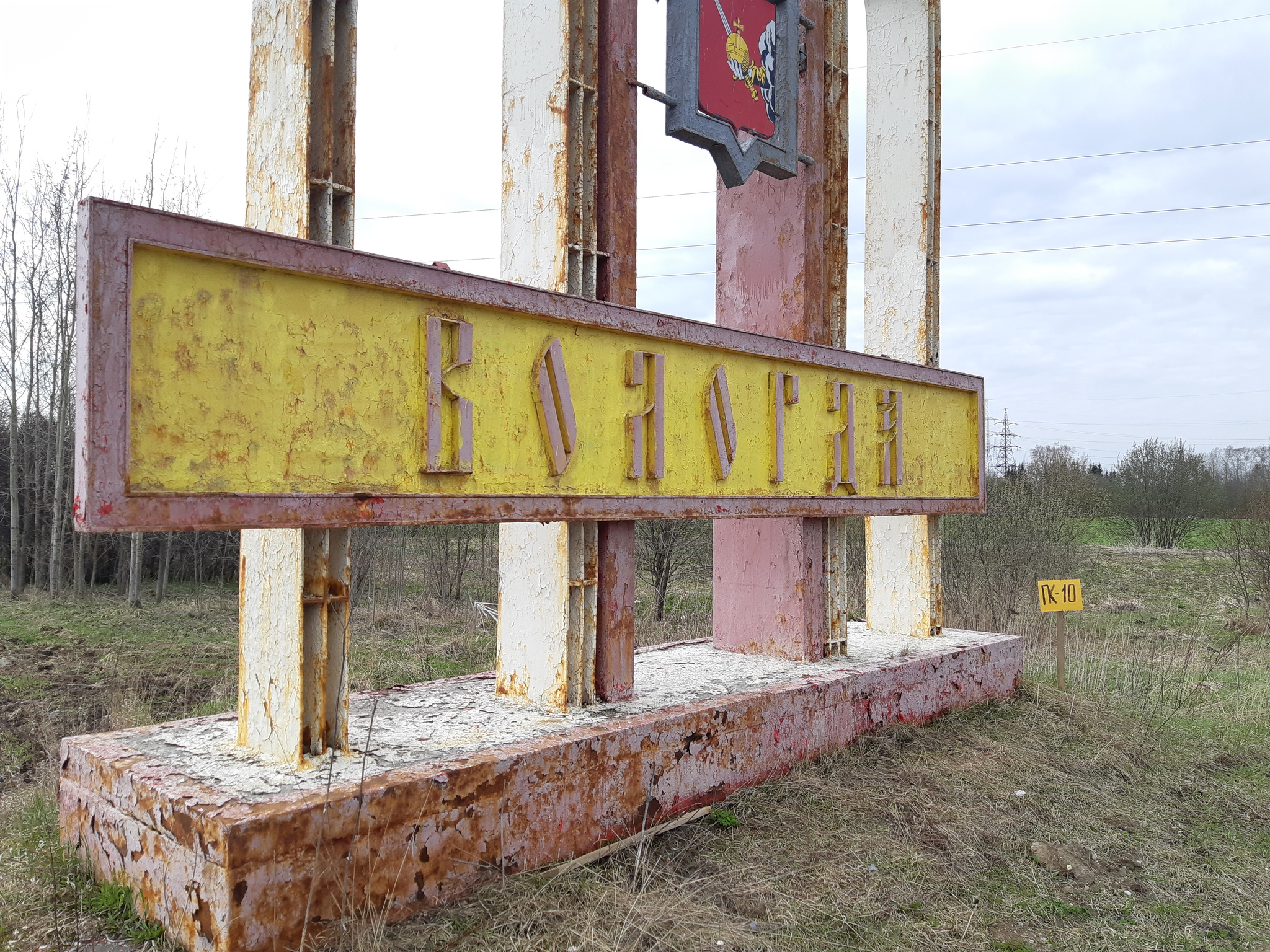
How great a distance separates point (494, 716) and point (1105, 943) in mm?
A: 2546

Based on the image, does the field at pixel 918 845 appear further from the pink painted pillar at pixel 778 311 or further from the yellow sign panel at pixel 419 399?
the yellow sign panel at pixel 419 399

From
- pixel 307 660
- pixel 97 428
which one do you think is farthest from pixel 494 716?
pixel 97 428

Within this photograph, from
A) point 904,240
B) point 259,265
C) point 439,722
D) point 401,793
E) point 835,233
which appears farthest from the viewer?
point 904,240

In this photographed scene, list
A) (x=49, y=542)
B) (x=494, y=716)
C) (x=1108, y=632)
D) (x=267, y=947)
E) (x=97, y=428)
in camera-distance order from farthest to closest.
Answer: (x=49, y=542)
(x=1108, y=632)
(x=494, y=716)
(x=267, y=947)
(x=97, y=428)

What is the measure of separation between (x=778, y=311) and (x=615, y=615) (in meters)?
Result: 2.67

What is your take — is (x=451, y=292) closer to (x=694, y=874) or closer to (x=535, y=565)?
(x=535, y=565)

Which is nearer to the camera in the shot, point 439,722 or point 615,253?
point 439,722

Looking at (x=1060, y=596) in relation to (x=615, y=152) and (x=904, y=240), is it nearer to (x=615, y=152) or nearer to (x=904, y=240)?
(x=904, y=240)

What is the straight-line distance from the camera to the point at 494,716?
12.5ft

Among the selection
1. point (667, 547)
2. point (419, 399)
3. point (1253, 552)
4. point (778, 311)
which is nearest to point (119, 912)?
point (419, 399)

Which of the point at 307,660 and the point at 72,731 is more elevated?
the point at 307,660

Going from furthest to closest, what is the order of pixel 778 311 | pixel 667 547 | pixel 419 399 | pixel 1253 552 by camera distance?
1. pixel 1253 552
2. pixel 667 547
3. pixel 778 311
4. pixel 419 399

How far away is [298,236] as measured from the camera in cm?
301

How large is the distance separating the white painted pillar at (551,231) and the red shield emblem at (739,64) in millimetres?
917
